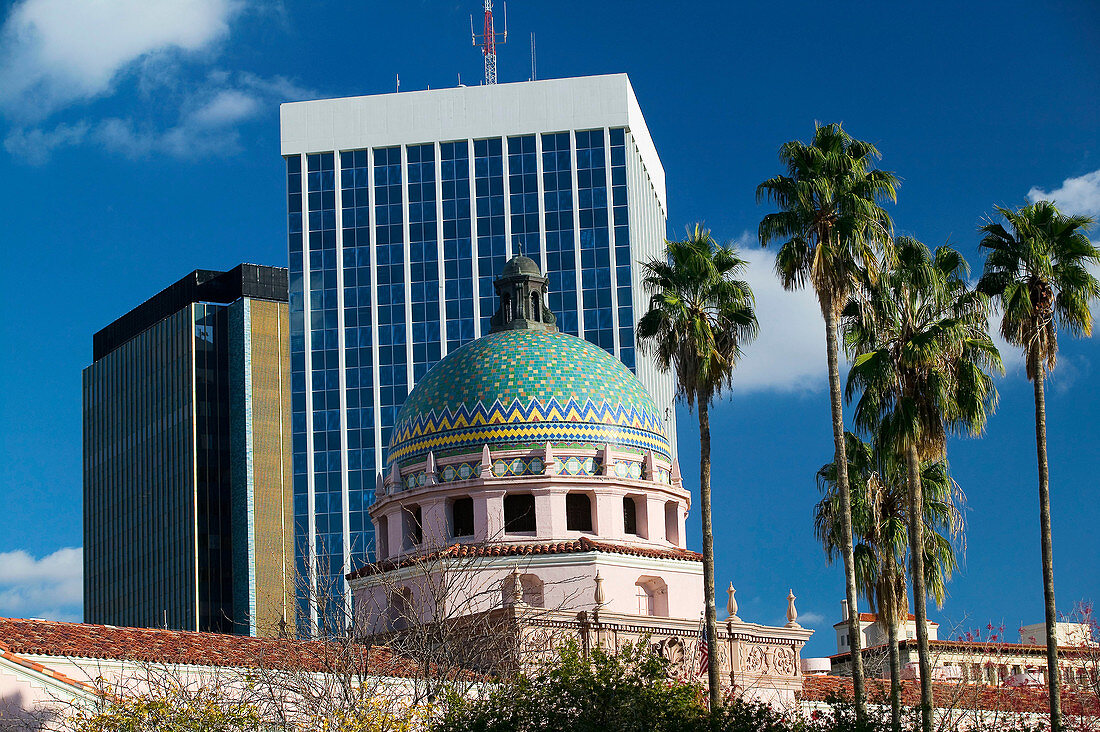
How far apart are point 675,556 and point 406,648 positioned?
15.9m

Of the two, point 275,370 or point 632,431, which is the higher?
point 275,370

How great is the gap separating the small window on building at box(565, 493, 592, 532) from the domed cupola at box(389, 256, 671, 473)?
1.11 metres

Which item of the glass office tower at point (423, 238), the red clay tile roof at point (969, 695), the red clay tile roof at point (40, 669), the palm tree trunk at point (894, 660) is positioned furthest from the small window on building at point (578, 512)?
the glass office tower at point (423, 238)

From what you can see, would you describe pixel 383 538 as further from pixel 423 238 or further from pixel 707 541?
pixel 423 238

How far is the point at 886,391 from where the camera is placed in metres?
40.0

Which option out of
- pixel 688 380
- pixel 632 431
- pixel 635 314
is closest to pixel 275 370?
pixel 635 314

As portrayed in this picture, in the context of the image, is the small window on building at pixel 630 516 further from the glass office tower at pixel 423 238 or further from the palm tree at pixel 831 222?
the glass office tower at pixel 423 238

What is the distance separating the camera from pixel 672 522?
53.8 m

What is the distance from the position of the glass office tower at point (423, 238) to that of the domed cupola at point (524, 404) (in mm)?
46503

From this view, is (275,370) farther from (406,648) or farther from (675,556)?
(406,648)

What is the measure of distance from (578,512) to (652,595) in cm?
329

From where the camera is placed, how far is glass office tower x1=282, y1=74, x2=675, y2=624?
337 feet

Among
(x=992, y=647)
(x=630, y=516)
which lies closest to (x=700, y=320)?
(x=630, y=516)

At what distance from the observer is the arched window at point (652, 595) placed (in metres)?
50.7
